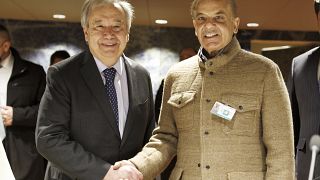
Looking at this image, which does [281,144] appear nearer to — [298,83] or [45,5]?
[298,83]

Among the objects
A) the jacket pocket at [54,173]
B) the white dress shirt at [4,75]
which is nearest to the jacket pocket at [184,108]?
the jacket pocket at [54,173]

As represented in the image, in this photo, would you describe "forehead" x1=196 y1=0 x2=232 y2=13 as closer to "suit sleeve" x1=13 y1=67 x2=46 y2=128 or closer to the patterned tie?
the patterned tie

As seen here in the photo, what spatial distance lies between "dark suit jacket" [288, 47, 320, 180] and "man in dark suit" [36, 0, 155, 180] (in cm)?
76

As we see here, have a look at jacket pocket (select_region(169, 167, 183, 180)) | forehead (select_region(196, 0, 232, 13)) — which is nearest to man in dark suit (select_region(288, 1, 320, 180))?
forehead (select_region(196, 0, 232, 13))

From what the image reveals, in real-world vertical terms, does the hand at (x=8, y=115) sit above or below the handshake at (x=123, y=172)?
below

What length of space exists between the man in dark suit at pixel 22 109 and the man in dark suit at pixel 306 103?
81.3 inches

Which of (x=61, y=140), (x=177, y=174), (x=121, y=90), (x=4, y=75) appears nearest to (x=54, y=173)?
(x=61, y=140)

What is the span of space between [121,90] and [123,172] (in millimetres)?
431

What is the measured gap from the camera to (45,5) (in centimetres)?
Answer: 696

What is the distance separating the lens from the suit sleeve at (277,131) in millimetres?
2201

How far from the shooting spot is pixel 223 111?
89.7 inches

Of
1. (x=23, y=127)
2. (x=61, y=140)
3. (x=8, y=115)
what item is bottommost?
(x=23, y=127)

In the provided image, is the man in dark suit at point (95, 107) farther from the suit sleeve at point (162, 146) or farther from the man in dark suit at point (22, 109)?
the man in dark suit at point (22, 109)

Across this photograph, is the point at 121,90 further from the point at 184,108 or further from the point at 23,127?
the point at 23,127
